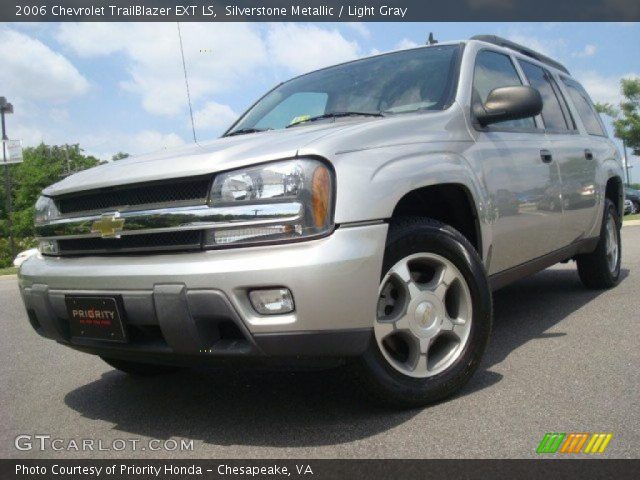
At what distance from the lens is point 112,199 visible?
2.76 m

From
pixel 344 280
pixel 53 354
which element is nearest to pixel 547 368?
pixel 344 280

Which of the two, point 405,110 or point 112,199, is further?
point 405,110

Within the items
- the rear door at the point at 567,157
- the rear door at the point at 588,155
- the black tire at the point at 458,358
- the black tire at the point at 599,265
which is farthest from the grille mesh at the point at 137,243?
the black tire at the point at 599,265

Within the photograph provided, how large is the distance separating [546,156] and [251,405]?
246 centimetres

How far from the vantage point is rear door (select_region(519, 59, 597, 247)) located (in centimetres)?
439

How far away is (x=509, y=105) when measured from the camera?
334cm

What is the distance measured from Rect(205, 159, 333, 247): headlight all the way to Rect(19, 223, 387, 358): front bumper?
0.05 meters

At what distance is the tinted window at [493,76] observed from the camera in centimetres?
369

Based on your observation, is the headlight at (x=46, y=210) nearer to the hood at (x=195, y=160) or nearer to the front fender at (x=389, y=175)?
the hood at (x=195, y=160)

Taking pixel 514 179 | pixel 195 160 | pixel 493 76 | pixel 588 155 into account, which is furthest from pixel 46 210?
pixel 588 155

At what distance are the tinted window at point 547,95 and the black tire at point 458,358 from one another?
1923 millimetres

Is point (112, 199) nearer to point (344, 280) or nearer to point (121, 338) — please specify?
point (121, 338)
